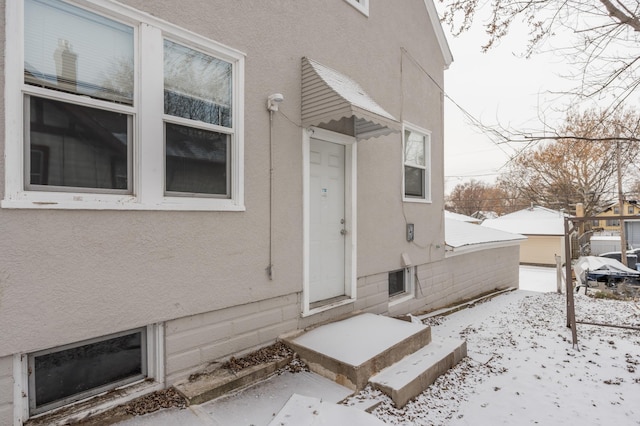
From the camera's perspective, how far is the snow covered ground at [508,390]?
2.90 m

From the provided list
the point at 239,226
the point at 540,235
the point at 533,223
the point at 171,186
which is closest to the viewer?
the point at 171,186

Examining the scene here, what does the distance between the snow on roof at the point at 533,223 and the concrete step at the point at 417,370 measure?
2340cm

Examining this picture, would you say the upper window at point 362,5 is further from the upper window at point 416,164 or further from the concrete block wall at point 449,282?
the concrete block wall at point 449,282

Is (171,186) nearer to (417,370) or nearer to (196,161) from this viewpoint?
(196,161)

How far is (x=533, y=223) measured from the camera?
26516 millimetres

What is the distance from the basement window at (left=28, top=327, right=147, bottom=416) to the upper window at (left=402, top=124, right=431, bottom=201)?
15.9 feet

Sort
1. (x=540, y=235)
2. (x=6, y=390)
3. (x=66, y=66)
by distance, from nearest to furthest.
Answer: (x=6, y=390), (x=66, y=66), (x=540, y=235)

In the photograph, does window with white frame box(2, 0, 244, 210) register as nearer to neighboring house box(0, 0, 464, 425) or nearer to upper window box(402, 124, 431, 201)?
neighboring house box(0, 0, 464, 425)

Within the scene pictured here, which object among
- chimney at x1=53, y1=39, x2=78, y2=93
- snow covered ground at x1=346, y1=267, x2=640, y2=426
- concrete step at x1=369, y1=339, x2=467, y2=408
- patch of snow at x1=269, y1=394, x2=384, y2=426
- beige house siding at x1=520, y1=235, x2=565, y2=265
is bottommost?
beige house siding at x1=520, y1=235, x2=565, y2=265

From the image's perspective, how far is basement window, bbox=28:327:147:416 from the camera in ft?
8.14

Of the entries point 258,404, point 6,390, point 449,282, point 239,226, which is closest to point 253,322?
point 258,404

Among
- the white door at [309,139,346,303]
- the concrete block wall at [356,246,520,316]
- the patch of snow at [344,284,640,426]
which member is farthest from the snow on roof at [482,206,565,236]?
the white door at [309,139,346,303]

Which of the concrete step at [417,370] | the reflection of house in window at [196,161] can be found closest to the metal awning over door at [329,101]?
the reflection of house in window at [196,161]

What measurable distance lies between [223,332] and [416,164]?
16.3 ft
